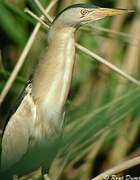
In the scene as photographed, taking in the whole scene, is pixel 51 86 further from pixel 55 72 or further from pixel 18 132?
pixel 18 132

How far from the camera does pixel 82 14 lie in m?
1.01

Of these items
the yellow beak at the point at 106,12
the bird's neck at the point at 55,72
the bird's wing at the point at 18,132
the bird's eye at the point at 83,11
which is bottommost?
the bird's wing at the point at 18,132

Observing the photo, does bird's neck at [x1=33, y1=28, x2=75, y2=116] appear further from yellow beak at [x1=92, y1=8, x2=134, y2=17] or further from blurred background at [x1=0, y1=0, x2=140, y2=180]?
blurred background at [x1=0, y1=0, x2=140, y2=180]

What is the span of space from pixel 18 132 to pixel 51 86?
0.51 ft

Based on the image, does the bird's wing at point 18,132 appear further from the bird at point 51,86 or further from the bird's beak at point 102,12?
the bird's beak at point 102,12

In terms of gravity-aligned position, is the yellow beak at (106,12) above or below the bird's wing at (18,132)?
above

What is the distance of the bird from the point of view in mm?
1018

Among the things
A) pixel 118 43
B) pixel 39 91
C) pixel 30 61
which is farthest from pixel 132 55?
pixel 39 91

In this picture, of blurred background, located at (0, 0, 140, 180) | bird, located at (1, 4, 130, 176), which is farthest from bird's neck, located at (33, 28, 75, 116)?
blurred background, located at (0, 0, 140, 180)

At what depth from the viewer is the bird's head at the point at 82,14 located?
1011mm

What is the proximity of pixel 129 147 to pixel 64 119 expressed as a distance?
0.40 metres

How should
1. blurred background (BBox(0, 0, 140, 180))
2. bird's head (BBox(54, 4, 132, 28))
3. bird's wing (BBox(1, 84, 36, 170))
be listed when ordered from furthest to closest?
blurred background (BBox(0, 0, 140, 180))
bird's wing (BBox(1, 84, 36, 170))
bird's head (BBox(54, 4, 132, 28))

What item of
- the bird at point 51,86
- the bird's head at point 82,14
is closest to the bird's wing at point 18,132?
the bird at point 51,86

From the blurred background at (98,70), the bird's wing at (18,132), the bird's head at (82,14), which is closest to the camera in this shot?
the bird's head at (82,14)
